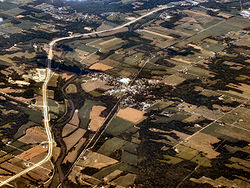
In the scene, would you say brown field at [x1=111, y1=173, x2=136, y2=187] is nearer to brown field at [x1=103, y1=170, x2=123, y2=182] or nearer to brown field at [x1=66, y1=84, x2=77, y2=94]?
brown field at [x1=103, y1=170, x2=123, y2=182]

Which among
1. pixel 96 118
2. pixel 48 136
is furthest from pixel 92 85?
pixel 48 136

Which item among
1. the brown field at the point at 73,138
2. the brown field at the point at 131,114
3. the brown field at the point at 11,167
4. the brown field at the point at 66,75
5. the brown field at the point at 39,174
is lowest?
the brown field at the point at 66,75

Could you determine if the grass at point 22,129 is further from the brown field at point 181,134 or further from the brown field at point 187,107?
the brown field at point 187,107

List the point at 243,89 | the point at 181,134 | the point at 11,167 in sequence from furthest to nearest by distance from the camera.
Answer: the point at 243,89 < the point at 181,134 < the point at 11,167

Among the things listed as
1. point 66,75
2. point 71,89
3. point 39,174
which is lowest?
point 66,75

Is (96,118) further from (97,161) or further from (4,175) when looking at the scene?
(4,175)

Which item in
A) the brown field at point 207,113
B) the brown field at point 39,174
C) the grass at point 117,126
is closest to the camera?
the brown field at point 39,174

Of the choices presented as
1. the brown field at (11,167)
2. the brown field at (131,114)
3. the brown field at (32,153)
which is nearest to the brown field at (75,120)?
the brown field at (131,114)
